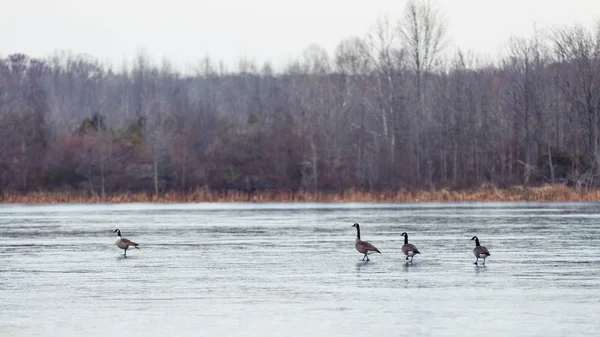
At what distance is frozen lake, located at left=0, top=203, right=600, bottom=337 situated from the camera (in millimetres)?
13352

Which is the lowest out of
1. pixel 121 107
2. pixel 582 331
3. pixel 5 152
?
pixel 582 331

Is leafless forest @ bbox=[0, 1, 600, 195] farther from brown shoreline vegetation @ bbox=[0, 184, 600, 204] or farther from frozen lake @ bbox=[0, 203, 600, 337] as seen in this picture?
frozen lake @ bbox=[0, 203, 600, 337]

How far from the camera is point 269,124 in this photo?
236 feet

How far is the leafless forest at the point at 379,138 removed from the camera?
60.4 m

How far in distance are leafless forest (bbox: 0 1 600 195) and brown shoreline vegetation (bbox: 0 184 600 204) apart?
5.07ft

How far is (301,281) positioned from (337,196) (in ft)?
124

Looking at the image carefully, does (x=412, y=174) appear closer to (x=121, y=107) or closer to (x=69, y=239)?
(x=69, y=239)

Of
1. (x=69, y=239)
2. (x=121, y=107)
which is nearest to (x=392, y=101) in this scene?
(x=69, y=239)

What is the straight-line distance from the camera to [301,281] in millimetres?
17953

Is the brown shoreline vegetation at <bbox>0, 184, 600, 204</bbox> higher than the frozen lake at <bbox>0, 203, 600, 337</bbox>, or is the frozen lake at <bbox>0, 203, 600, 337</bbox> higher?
the brown shoreline vegetation at <bbox>0, 184, 600, 204</bbox>

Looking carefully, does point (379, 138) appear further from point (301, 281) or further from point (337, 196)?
point (301, 281)

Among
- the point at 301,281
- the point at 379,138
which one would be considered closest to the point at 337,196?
the point at 379,138

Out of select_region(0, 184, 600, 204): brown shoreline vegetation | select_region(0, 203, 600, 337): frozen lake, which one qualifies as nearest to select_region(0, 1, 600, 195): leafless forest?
select_region(0, 184, 600, 204): brown shoreline vegetation

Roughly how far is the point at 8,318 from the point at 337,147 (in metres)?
54.3
